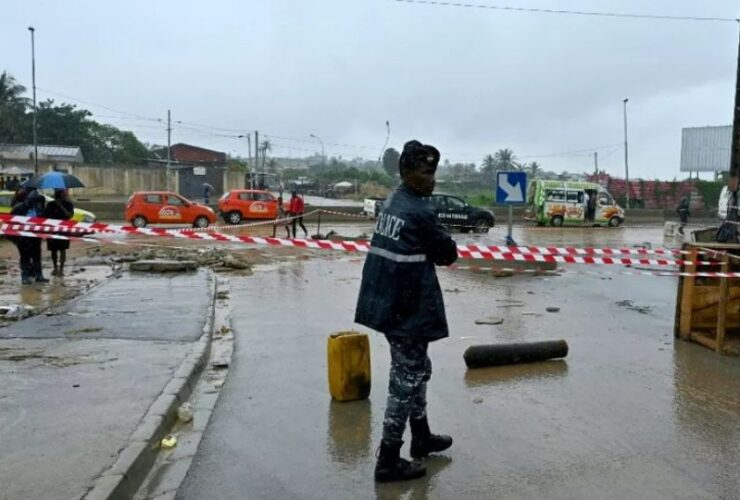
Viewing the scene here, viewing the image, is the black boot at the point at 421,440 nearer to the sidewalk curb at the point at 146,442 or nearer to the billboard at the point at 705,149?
the sidewalk curb at the point at 146,442

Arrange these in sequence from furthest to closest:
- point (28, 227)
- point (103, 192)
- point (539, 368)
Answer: point (103, 192), point (28, 227), point (539, 368)

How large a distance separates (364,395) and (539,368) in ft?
6.64

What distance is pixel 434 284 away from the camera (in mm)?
4113

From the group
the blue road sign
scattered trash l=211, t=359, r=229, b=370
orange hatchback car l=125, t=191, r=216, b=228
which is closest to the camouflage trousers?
scattered trash l=211, t=359, r=229, b=370

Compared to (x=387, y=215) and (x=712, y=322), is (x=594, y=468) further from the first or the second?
(x=712, y=322)

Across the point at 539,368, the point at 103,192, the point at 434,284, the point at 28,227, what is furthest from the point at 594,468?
the point at 103,192

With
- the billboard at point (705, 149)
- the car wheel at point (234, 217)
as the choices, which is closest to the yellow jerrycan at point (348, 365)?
the car wheel at point (234, 217)

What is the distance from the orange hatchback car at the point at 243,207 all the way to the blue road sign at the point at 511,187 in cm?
1794

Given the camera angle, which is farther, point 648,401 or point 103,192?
point 103,192

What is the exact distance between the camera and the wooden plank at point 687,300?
789cm

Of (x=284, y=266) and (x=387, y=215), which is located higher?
(x=387, y=215)

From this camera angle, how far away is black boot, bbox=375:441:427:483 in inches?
162

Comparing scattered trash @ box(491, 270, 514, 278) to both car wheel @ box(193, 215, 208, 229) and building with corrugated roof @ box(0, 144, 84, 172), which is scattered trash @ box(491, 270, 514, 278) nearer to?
car wheel @ box(193, 215, 208, 229)

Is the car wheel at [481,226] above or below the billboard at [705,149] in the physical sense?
below
